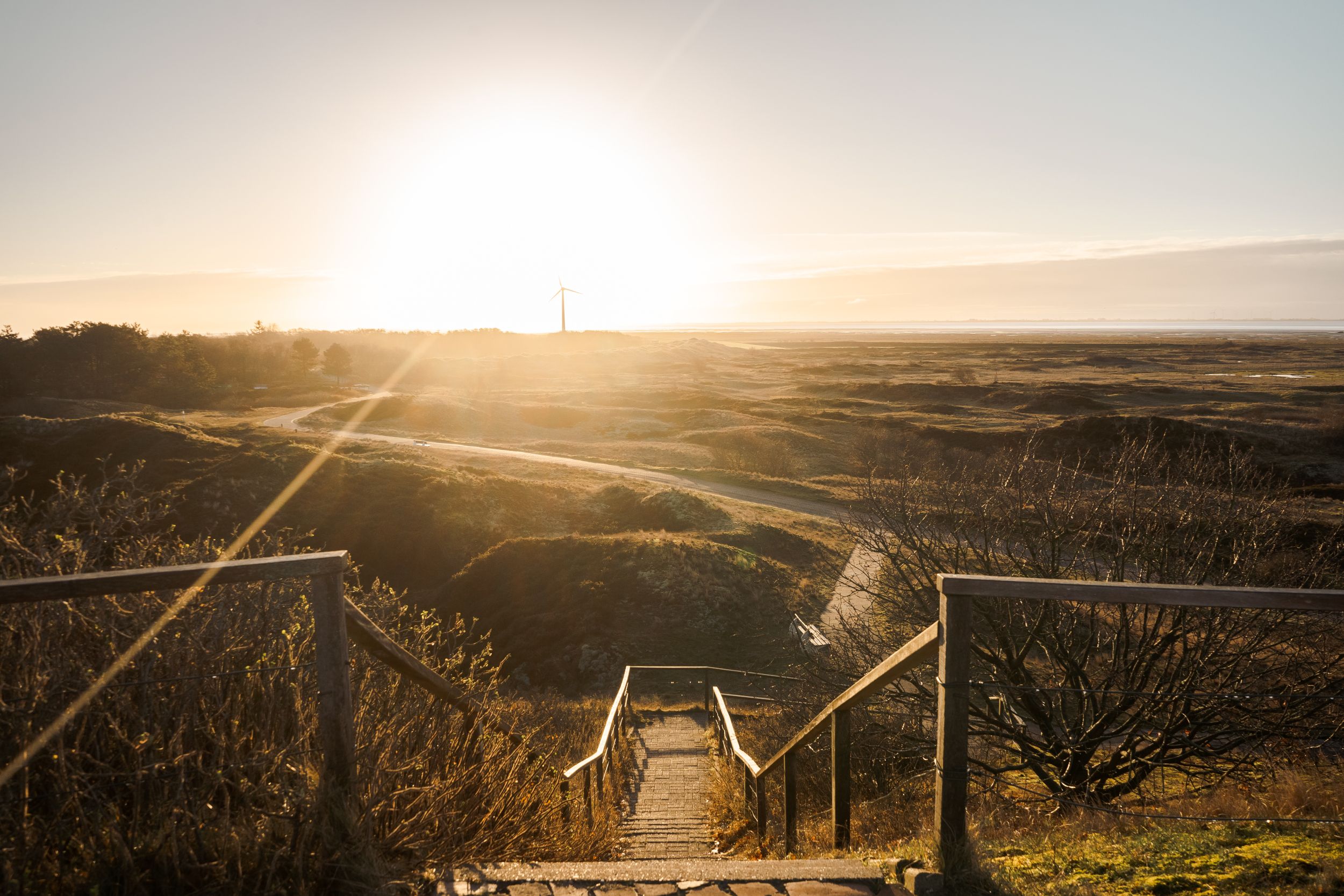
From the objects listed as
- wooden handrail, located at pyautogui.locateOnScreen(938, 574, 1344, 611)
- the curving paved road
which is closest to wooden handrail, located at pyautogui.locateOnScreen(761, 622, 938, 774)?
wooden handrail, located at pyautogui.locateOnScreen(938, 574, 1344, 611)

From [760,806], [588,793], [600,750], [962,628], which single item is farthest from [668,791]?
[962,628]

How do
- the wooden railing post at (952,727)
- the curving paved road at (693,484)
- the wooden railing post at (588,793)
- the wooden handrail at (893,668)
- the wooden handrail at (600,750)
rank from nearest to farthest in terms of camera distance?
1. the wooden railing post at (952,727)
2. the wooden handrail at (893,668)
3. the wooden handrail at (600,750)
4. the wooden railing post at (588,793)
5. the curving paved road at (693,484)

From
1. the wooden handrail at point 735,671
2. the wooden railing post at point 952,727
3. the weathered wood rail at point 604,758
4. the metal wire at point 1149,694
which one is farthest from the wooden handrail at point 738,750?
the wooden railing post at point 952,727

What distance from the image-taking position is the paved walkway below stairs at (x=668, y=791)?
743 cm

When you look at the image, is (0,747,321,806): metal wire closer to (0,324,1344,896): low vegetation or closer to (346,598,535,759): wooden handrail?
(0,324,1344,896): low vegetation

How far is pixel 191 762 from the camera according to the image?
3240 mm

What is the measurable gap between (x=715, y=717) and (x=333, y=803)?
1355 cm

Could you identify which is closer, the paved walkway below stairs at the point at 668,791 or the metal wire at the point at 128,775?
the metal wire at the point at 128,775

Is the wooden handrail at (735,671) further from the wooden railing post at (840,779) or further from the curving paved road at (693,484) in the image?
the wooden railing post at (840,779)

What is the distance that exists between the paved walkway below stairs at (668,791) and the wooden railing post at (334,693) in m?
3.75

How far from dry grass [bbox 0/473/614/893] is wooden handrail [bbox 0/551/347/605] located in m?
0.38

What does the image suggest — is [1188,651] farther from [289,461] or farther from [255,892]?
[289,461]

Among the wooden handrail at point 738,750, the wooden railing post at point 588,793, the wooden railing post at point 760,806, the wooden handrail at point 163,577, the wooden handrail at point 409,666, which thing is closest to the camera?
the wooden handrail at point 163,577

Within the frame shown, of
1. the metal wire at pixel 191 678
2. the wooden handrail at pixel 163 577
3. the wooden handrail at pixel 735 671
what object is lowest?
the wooden handrail at pixel 735 671
